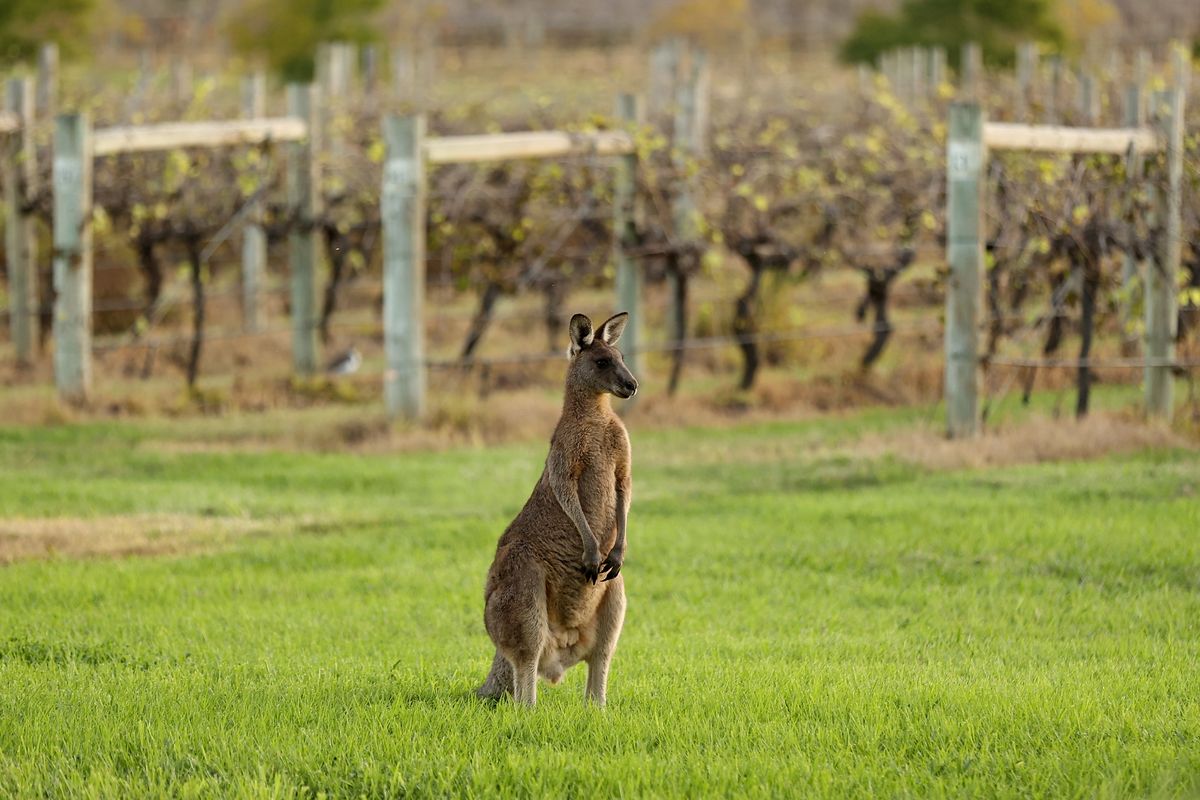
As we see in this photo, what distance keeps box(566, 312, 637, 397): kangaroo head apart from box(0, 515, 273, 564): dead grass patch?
480cm

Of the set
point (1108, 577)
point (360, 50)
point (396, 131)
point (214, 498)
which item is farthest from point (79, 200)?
point (360, 50)

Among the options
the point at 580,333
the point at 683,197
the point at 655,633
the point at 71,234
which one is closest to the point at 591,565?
the point at 580,333

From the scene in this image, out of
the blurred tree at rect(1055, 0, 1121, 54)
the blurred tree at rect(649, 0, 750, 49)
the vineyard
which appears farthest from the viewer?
the blurred tree at rect(649, 0, 750, 49)

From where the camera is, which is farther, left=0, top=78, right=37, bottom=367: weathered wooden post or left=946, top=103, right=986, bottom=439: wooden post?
left=0, top=78, right=37, bottom=367: weathered wooden post

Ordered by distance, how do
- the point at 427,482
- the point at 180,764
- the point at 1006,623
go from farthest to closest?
the point at 427,482
the point at 1006,623
the point at 180,764

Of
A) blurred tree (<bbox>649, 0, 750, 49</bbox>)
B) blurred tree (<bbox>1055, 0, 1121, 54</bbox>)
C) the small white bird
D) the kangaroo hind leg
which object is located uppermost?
blurred tree (<bbox>649, 0, 750, 49</bbox>)

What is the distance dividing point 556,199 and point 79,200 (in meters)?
4.75

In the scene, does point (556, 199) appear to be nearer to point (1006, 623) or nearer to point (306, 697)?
point (1006, 623)

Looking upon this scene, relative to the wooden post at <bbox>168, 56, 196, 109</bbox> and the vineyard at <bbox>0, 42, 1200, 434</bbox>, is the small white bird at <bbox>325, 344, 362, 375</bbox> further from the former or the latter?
the wooden post at <bbox>168, 56, 196, 109</bbox>

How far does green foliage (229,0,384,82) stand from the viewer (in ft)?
142

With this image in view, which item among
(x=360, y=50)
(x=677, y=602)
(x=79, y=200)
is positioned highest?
(x=360, y=50)

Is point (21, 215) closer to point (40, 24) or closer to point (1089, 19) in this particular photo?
point (40, 24)

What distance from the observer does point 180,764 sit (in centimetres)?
529

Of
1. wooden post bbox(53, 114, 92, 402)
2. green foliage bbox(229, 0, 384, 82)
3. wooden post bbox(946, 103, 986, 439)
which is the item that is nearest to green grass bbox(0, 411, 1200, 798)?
wooden post bbox(946, 103, 986, 439)
